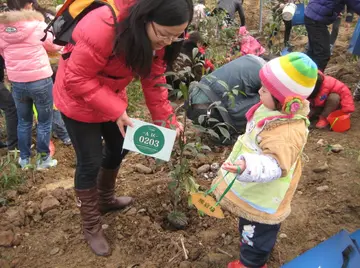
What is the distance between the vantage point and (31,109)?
3.49 meters

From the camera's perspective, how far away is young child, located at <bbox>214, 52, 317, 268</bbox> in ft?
5.21

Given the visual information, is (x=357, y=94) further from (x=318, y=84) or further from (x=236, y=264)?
(x=236, y=264)

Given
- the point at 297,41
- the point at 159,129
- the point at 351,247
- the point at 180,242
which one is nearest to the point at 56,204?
the point at 180,242

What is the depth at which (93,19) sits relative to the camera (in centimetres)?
167

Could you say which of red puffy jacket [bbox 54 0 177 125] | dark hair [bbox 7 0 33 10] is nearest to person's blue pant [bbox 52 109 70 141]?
dark hair [bbox 7 0 33 10]

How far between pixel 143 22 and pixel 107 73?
36 cm

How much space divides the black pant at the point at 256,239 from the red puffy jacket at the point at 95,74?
73 cm

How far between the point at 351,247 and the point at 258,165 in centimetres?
58

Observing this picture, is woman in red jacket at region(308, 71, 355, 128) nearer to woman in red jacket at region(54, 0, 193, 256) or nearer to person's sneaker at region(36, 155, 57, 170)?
woman in red jacket at region(54, 0, 193, 256)

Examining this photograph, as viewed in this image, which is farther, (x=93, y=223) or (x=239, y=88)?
(x=239, y=88)

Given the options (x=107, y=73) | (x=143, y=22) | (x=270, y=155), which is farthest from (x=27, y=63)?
(x=270, y=155)

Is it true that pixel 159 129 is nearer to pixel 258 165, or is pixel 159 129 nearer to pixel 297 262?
pixel 258 165

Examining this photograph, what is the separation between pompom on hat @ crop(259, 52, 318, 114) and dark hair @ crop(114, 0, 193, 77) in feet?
1.45

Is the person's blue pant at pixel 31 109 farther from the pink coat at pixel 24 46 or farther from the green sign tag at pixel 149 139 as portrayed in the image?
the green sign tag at pixel 149 139
